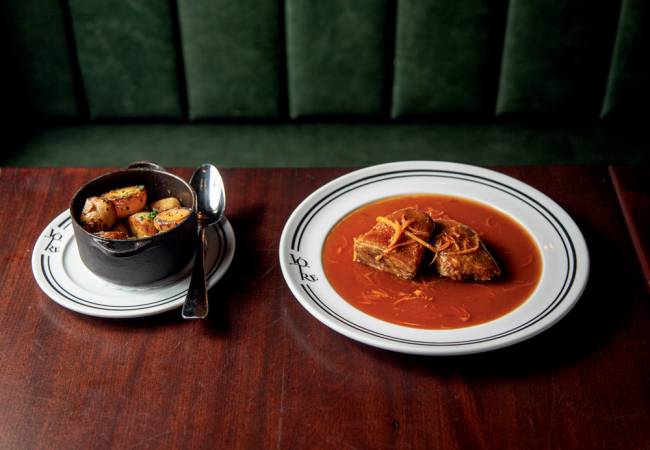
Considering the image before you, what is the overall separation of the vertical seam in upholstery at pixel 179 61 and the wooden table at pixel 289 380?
108cm

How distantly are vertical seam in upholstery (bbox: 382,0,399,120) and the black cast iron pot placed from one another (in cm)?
111

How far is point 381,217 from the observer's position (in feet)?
3.82

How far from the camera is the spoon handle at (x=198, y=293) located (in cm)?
101

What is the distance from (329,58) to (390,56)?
0.63 feet

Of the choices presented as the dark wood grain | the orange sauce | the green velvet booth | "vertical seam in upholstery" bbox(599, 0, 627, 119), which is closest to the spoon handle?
the orange sauce

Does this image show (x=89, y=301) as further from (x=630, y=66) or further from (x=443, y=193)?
(x=630, y=66)

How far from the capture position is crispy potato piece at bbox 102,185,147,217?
3.62ft

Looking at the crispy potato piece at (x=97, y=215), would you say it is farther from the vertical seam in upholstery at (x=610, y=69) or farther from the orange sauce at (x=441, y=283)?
the vertical seam in upholstery at (x=610, y=69)

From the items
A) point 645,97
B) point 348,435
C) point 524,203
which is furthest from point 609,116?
point 348,435

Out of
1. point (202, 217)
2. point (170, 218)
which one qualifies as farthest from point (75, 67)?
point (170, 218)

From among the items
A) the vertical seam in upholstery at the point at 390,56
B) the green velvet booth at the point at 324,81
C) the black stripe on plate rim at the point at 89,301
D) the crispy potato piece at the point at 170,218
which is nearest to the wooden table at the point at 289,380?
the black stripe on plate rim at the point at 89,301

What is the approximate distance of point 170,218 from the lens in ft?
3.55

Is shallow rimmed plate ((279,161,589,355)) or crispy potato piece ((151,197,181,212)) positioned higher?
crispy potato piece ((151,197,181,212))

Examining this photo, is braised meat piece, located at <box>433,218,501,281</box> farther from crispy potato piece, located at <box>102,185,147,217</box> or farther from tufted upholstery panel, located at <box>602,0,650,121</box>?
tufted upholstery panel, located at <box>602,0,650,121</box>
